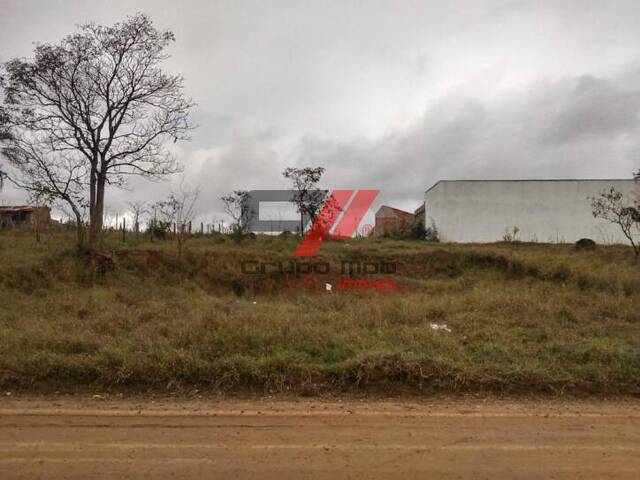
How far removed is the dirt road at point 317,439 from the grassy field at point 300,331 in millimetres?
531

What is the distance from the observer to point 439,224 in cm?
3272

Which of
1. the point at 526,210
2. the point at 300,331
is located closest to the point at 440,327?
the point at 300,331

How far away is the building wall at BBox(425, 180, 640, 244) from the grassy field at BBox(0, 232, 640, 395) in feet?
54.0

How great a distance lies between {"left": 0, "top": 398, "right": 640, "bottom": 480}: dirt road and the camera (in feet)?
12.1

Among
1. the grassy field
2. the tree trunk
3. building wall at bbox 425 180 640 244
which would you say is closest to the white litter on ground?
the grassy field

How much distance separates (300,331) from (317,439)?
315 cm

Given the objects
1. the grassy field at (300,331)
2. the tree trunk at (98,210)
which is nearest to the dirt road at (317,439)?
the grassy field at (300,331)

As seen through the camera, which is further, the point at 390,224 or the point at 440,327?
the point at 390,224

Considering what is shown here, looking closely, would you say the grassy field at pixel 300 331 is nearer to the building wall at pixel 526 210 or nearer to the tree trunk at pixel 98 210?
the tree trunk at pixel 98 210

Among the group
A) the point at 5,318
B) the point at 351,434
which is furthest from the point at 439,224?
the point at 351,434

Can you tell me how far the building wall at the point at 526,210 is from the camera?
3133 centimetres

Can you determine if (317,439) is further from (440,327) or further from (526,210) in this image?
(526,210)

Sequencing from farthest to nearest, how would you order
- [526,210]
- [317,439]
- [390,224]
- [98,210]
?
[390,224], [526,210], [98,210], [317,439]

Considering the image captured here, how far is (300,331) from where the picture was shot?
7.41m
